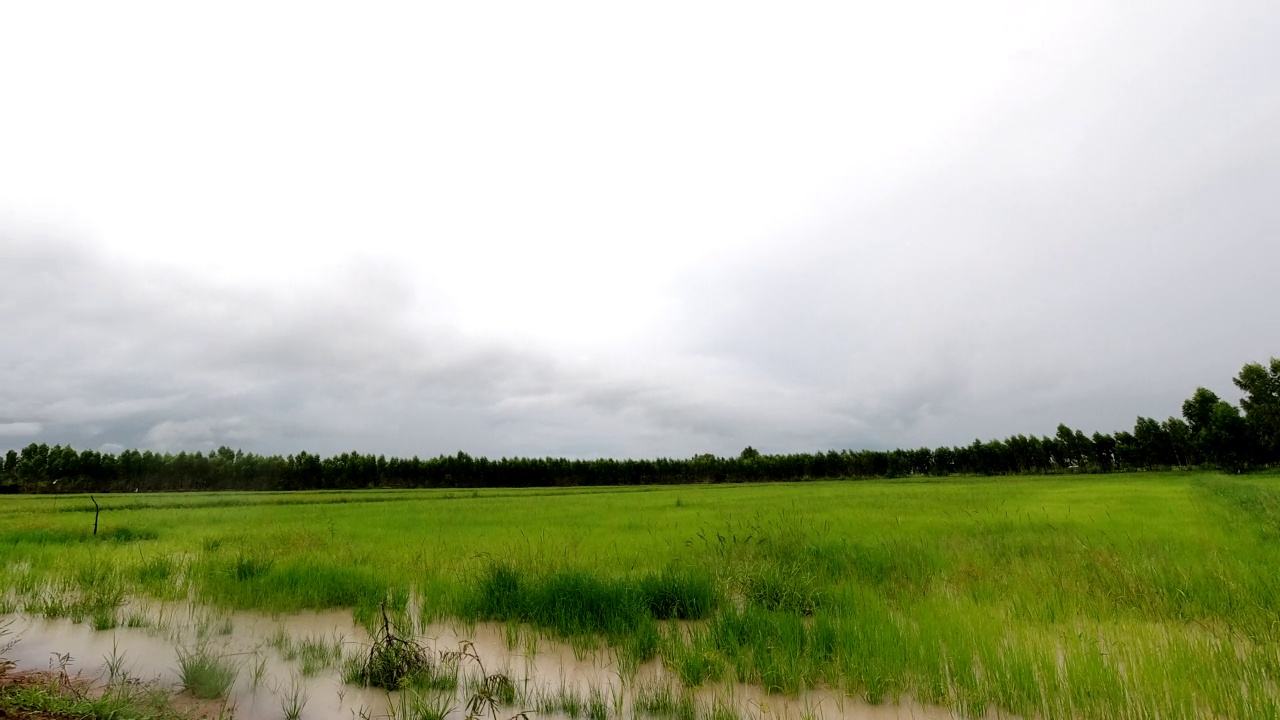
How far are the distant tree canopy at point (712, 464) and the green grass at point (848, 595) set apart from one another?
69983mm

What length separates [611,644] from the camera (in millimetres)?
5480

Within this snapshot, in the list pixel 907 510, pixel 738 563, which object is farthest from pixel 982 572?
pixel 907 510

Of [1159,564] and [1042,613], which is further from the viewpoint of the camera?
[1159,564]

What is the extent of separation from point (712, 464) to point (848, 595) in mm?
95020

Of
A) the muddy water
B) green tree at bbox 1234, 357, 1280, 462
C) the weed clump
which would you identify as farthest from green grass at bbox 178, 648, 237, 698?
green tree at bbox 1234, 357, 1280, 462

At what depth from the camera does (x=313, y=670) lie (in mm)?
4867

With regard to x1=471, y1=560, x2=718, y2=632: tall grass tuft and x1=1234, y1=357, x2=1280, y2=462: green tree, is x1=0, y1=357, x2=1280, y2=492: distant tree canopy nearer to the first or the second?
x1=1234, y1=357, x2=1280, y2=462: green tree

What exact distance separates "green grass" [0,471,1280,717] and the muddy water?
229mm

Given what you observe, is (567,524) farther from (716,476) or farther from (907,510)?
(716,476)

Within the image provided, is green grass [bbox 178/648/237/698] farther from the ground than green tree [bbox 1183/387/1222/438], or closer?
closer

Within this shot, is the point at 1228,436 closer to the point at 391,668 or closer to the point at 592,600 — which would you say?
the point at 592,600

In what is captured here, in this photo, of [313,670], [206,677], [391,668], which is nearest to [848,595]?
[391,668]

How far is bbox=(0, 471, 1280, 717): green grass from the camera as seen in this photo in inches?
167

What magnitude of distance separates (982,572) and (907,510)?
10046 mm
